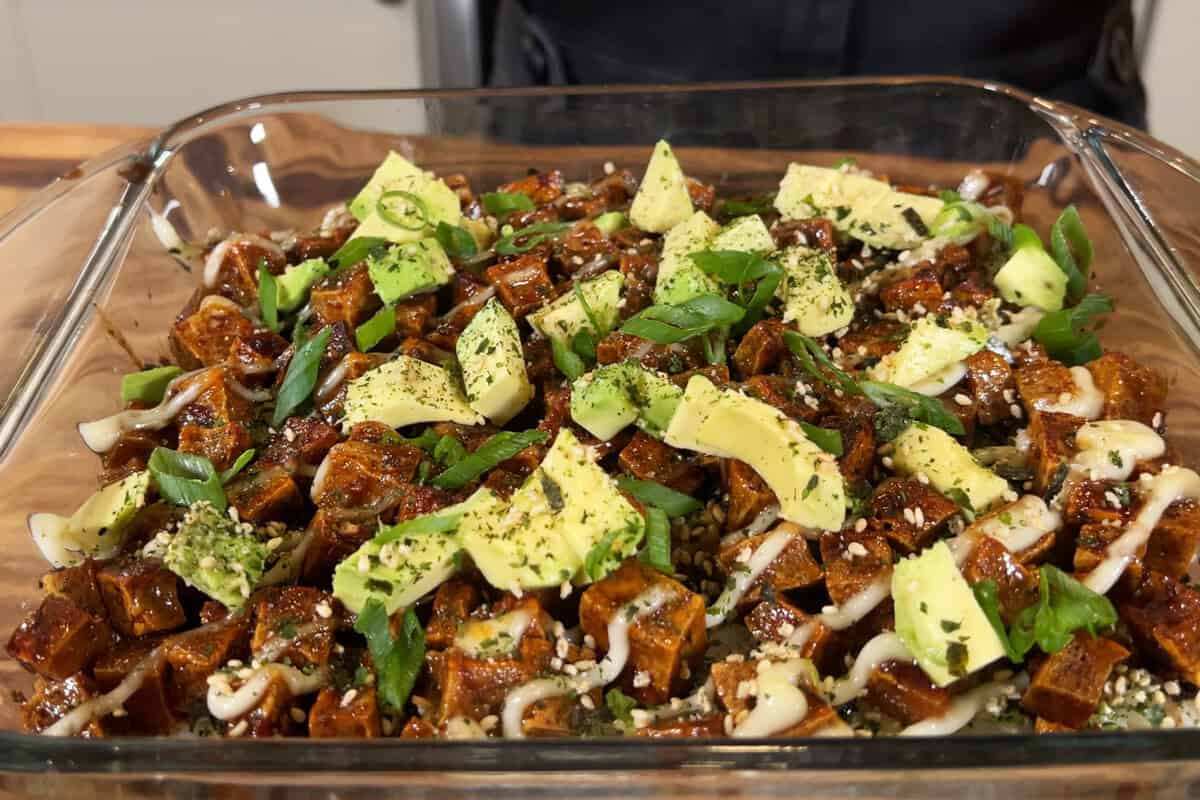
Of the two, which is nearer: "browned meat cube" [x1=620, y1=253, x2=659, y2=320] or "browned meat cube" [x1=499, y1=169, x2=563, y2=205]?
"browned meat cube" [x1=620, y1=253, x2=659, y2=320]

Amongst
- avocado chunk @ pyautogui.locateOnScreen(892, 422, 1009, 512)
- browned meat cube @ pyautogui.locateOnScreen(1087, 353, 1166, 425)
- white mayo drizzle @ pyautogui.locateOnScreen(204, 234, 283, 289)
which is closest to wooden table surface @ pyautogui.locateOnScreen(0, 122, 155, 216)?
white mayo drizzle @ pyautogui.locateOnScreen(204, 234, 283, 289)

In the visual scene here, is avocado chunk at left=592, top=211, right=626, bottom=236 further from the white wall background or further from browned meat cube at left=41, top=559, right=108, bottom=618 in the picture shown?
the white wall background

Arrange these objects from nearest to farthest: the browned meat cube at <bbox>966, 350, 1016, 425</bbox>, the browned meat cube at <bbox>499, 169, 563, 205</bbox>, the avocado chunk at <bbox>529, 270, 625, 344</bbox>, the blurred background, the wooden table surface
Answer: the browned meat cube at <bbox>966, 350, 1016, 425</bbox> → the avocado chunk at <bbox>529, 270, 625, 344</bbox> → the browned meat cube at <bbox>499, 169, 563, 205</bbox> → the wooden table surface → the blurred background

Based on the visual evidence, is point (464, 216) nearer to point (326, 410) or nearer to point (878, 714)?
point (326, 410)

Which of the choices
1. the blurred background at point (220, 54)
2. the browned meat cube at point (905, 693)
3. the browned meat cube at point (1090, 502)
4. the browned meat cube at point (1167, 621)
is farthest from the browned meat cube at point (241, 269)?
the blurred background at point (220, 54)

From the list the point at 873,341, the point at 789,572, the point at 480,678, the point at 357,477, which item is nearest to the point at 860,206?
the point at 873,341

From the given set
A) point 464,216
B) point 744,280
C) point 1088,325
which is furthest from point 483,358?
point 1088,325
